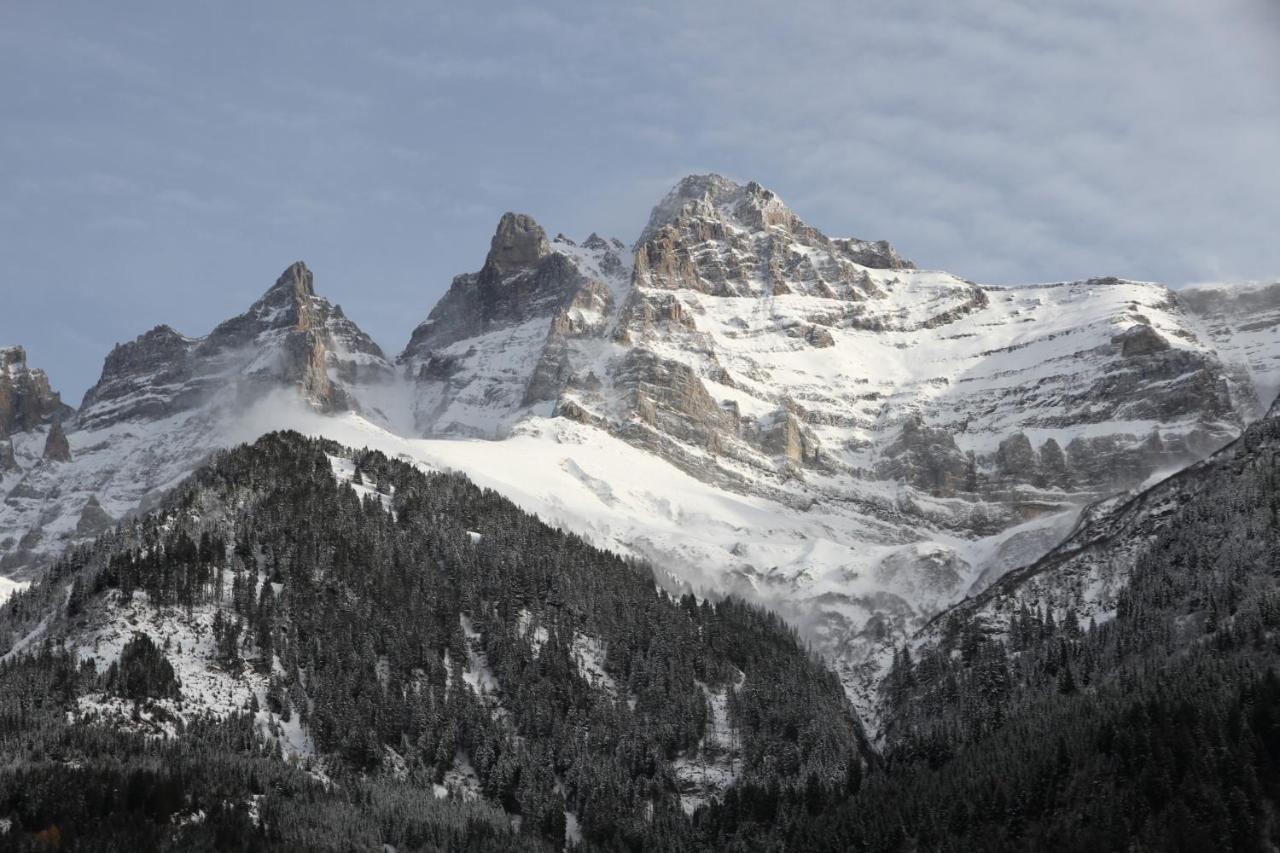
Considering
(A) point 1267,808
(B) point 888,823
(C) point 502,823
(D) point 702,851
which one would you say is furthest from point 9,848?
(A) point 1267,808

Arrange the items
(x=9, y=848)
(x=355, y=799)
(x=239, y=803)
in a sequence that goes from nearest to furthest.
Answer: (x=9, y=848) → (x=239, y=803) → (x=355, y=799)

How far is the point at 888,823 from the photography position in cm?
18575

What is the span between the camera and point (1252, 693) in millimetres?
184000

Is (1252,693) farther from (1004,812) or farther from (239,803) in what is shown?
(239,803)

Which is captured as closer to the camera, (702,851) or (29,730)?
(29,730)

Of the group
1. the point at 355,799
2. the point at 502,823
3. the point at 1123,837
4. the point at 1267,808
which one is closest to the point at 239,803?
the point at 355,799

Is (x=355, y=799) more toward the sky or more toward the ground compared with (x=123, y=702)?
more toward the ground

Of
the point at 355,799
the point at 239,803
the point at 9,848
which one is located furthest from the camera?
the point at 355,799

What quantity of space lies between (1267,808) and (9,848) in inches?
5342

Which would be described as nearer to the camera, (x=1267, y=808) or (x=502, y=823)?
(x=1267, y=808)

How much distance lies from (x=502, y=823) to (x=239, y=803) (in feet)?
123

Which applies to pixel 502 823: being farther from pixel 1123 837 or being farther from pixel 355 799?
pixel 1123 837

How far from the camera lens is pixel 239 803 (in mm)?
177000

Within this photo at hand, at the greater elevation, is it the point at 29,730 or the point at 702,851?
the point at 29,730
